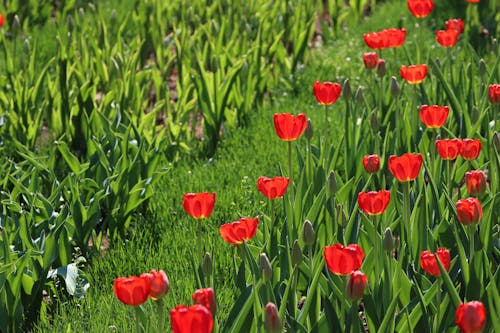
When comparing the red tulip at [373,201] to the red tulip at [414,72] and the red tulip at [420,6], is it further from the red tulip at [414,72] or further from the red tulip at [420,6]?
the red tulip at [420,6]

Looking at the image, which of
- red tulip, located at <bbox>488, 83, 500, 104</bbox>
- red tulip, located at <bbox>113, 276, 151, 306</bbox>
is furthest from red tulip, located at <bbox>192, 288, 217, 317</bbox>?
red tulip, located at <bbox>488, 83, 500, 104</bbox>

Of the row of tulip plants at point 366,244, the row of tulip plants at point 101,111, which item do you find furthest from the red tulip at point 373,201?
the row of tulip plants at point 101,111

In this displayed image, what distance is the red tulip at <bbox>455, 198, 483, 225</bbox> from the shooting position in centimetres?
224

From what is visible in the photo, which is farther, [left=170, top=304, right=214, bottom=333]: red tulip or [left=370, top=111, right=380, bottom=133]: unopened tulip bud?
[left=370, top=111, right=380, bottom=133]: unopened tulip bud

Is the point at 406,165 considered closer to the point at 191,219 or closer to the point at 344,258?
the point at 344,258

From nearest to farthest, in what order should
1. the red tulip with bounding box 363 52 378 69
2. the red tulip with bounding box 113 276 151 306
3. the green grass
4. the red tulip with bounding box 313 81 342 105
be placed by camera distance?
the red tulip with bounding box 113 276 151 306
the green grass
the red tulip with bounding box 313 81 342 105
the red tulip with bounding box 363 52 378 69

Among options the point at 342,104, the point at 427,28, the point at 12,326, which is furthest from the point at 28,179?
the point at 427,28

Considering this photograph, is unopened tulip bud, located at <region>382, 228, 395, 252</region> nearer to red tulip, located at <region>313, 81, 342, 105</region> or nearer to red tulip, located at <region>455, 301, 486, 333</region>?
red tulip, located at <region>455, 301, 486, 333</region>

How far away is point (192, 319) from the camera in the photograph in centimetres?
169

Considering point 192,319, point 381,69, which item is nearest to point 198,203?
point 192,319

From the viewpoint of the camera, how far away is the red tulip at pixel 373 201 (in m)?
2.25

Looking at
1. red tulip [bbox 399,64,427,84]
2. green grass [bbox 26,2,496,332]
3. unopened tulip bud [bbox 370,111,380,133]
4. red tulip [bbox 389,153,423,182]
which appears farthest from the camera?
red tulip [bbox 399,64,427,84]

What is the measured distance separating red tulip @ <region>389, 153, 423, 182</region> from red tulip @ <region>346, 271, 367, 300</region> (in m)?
0.54

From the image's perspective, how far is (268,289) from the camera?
2166 mm
